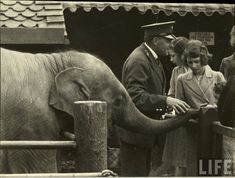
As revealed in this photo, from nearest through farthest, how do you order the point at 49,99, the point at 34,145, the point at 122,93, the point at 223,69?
1. the point at 34,145
2. the point at 49,99
3. the point at 122,93
4. the point at 223,69

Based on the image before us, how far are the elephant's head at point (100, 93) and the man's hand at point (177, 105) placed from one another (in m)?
0.03

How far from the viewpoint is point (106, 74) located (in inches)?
118

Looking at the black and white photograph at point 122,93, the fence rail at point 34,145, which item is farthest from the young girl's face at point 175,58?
the fence rail at point 34,145

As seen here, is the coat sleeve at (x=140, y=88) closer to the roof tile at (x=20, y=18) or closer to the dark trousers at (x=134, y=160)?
the dark trousers at (x=134, y=160)

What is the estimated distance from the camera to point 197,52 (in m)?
3.18

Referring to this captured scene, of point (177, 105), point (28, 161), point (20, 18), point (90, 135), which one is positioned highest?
point (20, 18)

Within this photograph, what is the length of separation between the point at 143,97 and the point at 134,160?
0.31 m

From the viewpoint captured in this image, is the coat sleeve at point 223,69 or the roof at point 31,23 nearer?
the roof at point 31,23

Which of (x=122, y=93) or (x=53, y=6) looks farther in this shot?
(x=53, y=6)

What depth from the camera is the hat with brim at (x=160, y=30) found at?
3.22 metres

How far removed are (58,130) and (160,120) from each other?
50cm

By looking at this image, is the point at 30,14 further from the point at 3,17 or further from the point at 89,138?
the point at 89,138

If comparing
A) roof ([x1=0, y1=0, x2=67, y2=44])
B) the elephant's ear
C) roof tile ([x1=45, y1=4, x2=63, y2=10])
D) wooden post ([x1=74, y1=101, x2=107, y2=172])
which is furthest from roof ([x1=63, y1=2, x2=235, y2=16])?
wooden post ([x1=74, y1=101, x2=107, y2=172])

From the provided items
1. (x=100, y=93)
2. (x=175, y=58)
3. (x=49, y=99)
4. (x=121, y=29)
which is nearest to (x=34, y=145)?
(x=49, y=99)
